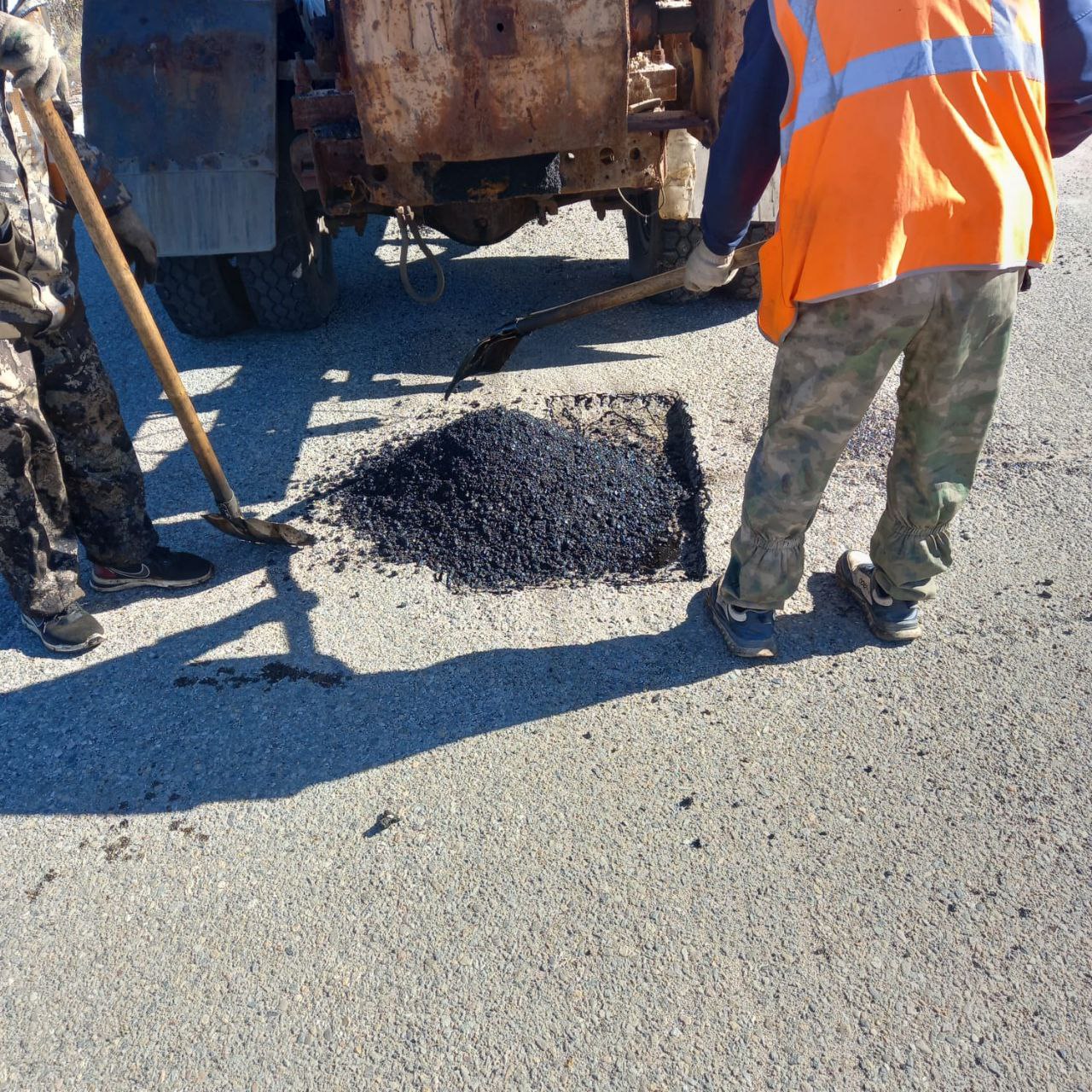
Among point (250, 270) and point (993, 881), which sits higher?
point (250, 270)

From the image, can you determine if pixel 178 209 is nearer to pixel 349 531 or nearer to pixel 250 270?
pixel 250 270

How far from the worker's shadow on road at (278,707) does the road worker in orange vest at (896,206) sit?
526 millimetres

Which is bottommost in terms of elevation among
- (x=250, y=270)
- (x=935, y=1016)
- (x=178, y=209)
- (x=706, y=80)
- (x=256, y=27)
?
(x=935, y=1016)

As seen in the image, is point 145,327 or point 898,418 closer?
point 898,418

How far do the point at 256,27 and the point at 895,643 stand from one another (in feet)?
13.4

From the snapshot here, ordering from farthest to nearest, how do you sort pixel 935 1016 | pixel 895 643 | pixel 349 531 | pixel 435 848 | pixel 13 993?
pixel 349 531 → pixel 895 643 → pixel 435 848 → pixel 13 993 → pixel 935 1016

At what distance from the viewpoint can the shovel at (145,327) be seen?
105 inches

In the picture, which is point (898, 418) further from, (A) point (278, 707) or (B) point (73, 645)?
(B) point (73, 645)

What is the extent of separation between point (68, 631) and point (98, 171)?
1.52 meters

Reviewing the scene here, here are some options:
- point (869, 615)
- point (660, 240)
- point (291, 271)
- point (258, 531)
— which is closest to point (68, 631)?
point (258, 531)

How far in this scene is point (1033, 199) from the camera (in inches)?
87.9

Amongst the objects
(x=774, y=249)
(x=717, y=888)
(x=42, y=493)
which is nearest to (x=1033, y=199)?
(x=774, y=249)

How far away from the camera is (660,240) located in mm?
4852

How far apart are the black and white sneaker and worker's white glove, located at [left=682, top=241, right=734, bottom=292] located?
201 centimetres
